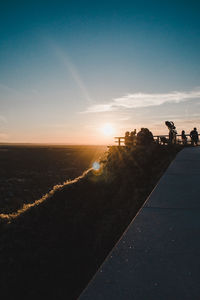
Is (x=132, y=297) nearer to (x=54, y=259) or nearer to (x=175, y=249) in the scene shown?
(x=175, y=249)

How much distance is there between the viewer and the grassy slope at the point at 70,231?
7250mm

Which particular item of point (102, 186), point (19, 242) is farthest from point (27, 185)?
point (19, 242)

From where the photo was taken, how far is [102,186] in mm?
13617

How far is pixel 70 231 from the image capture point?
9992mm

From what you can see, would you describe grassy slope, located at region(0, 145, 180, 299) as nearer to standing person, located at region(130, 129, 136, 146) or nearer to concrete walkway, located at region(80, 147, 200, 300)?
concrete walkway, located at region(80, 147, 200, 300)

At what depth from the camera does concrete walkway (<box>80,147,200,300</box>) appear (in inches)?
113

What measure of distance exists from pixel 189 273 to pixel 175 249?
624 mm

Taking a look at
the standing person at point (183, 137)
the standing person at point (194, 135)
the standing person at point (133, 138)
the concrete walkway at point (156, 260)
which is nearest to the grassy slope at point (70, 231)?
the concrete walkway at point (156, 260)

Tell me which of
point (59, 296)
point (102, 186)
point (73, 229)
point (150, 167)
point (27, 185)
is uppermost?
point (150, 167)

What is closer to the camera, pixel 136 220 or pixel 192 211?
pixel 136 220

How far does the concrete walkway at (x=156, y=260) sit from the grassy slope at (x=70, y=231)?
11.7 feet

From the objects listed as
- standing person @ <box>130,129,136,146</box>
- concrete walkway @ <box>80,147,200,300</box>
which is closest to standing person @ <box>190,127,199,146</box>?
standing person @ <box>130,129,136,146</box>

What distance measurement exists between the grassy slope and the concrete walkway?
3.56 m

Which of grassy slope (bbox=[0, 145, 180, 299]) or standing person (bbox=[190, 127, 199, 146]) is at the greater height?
standing person (bbox=[190, 127, 199, 146])
